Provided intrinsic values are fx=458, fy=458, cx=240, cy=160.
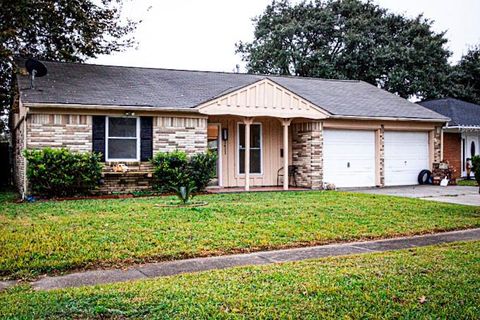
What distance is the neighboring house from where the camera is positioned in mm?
21391

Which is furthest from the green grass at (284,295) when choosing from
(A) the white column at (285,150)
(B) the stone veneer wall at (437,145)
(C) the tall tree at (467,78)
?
(C) the tall tree at (467,78)

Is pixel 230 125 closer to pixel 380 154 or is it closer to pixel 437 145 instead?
pixel 380 154

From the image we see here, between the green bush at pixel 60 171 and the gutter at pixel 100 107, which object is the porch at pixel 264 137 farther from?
the green bush at pixel 60 171

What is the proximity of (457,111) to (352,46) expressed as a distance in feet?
37.6

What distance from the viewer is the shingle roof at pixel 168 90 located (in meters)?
14.2

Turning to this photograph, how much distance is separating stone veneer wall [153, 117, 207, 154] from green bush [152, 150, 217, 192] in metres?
0.30

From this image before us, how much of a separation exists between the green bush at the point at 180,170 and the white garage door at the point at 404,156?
7.65 meters

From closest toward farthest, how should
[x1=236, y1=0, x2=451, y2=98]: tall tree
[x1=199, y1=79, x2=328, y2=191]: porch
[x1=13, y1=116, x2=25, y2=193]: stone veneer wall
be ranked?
[x1=13, y1=116, x2=25, y2=193]: stone veneer wall < [x1=199, y1=79, x2=328, y2=191]: porch < [x1=236, y1=0, x2=451, y2=98]: tall tree

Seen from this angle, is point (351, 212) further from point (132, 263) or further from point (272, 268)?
point (132, 263)

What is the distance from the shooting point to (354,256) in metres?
6.32

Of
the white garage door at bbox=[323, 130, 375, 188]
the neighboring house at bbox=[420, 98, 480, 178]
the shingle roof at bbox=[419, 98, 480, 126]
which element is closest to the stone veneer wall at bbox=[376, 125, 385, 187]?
the white garage door at bbox=[323, 130, 375, 188]

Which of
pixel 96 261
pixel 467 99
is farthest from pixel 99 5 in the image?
pixel 467 99

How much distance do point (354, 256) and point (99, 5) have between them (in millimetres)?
18248

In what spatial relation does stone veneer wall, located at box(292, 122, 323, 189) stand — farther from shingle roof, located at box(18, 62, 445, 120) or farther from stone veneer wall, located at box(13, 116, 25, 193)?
stone veneer wall, located at box(13, 116, 25, 193)
